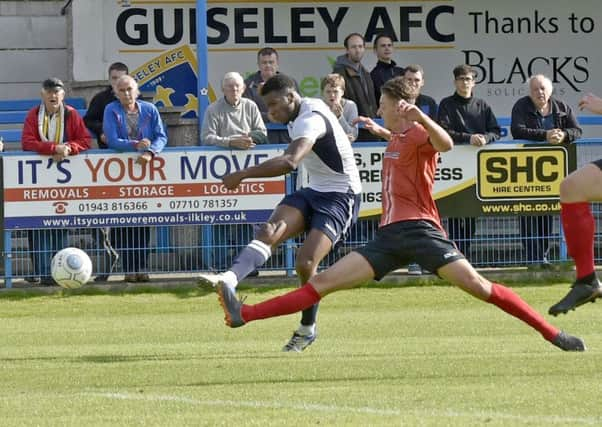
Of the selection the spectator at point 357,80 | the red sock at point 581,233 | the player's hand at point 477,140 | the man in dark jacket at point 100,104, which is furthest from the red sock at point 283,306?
the spectator at point 357,80

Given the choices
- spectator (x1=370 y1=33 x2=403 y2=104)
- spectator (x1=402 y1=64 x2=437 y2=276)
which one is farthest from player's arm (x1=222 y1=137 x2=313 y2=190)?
spectator (x1=370 y1=33 x2=403 y2=104)

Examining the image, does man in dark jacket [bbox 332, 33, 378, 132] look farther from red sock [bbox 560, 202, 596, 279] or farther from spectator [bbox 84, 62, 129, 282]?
red sock [bbox 560, 202, 596, 279]

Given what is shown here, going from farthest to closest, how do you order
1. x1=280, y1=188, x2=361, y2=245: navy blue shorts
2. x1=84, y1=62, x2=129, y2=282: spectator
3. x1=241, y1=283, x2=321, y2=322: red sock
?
x1=84, y1=62, x2=129, y2=282: spectator
x1=280, y1=188, x2=361, y2=245: navy blue shorts
x1=241, y1=283, x2=321, y2=322: red sock

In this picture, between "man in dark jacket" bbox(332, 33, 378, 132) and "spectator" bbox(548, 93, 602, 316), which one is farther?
"man in dark jacket" bbox(332, 33, 378, 132)

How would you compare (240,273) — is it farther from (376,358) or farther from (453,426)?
(453,426)

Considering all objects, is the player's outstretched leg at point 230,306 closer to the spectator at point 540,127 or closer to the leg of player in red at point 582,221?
the leg of player in red at point 582,221

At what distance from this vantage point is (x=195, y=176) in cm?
1669

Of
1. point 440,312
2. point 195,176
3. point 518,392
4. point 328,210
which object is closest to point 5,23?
point 195,176

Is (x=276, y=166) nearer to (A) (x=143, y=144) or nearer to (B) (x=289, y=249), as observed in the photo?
(A) (x=143, y=144)

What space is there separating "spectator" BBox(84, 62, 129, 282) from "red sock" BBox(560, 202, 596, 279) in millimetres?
7187

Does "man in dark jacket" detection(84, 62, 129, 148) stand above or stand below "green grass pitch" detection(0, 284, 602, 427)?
above

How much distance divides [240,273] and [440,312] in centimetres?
469

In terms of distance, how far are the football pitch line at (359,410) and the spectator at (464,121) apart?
836cm

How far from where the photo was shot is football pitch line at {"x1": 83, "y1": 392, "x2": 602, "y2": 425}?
775 cm
